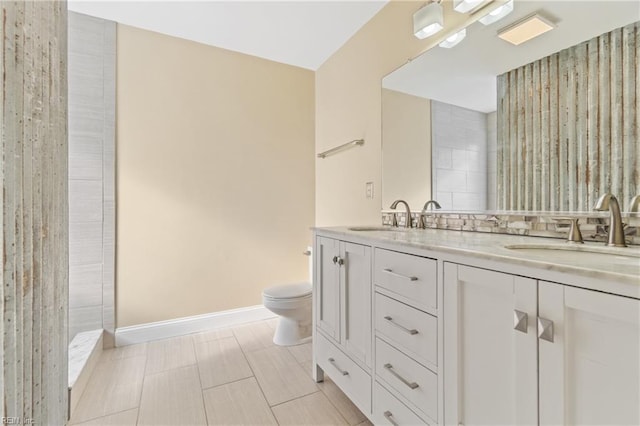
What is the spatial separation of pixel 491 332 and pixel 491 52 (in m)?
1.29

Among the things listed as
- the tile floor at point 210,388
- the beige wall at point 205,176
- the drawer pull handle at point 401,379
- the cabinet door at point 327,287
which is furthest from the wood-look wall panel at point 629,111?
the beige wall at point 205,176

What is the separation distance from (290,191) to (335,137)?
64 centimetres

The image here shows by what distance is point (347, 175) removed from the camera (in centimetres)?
238

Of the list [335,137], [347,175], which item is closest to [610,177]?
[347,175]

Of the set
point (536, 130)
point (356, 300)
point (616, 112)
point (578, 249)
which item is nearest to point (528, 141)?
point (536, 130)

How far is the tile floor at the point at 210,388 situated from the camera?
1.38 metres

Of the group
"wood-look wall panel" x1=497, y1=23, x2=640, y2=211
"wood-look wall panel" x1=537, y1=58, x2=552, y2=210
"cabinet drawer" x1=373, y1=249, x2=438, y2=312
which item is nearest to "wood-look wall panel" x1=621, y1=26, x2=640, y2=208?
"wood-look wall panel" x1=497, y1=23, x2=640, y2=211

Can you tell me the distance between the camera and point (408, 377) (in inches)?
40.3

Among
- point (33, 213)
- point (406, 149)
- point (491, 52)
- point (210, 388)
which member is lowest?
point (210, 388)

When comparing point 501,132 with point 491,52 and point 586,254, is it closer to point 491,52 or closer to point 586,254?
point 491,52

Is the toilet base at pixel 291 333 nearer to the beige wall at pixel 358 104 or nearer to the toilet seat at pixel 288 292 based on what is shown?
the toilet seat at pixel 288 292

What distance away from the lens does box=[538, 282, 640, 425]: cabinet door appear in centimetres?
55

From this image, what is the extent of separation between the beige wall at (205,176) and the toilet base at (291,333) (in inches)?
19.1

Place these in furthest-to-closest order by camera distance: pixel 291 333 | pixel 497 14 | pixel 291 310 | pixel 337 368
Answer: pixel 291 333
pixel 291 310
pixel 337 368
pixel 497 14
